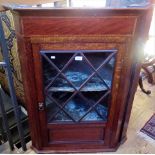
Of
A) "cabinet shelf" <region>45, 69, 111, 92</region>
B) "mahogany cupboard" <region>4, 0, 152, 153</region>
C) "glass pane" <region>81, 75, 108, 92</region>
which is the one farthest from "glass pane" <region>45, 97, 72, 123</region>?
"glass pane" <region>81, 75, 108, 92</region>

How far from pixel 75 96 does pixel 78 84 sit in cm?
13

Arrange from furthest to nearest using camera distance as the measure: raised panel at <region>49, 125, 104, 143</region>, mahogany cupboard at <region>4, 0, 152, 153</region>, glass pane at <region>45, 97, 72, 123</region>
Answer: raised panel at <region>49, 125, 104, 143</region>
glass pane at <region>45, 97, 72, 123</region>
mahogany cupboard at <region>4, 0, 152, 153</region>

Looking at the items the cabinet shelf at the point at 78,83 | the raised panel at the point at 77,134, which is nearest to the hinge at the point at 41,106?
the cabinet shelf at the point at 78,83

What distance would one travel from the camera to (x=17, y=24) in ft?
3.74

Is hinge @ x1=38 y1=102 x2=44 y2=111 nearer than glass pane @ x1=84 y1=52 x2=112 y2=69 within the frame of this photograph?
No

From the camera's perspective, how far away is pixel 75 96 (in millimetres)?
1508

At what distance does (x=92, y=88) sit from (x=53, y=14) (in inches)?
22.5

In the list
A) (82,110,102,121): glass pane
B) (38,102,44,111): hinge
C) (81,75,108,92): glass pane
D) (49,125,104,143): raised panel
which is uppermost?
(81,75,108,92): glass pane

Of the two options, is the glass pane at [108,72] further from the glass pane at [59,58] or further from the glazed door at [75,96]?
the glass pane at [59,58]

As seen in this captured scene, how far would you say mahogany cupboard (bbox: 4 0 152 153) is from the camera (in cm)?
111

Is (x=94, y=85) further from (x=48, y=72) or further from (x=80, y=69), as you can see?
(x=48, y=72)

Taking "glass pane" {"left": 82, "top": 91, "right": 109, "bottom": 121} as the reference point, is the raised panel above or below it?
below

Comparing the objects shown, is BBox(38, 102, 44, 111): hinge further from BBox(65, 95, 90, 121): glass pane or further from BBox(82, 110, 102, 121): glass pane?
BBox(82, 110, 102, 121): glass pane

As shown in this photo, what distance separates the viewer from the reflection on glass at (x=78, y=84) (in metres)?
1.27
